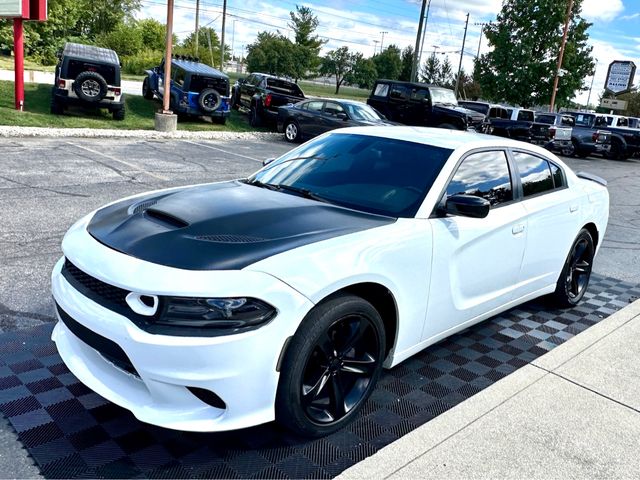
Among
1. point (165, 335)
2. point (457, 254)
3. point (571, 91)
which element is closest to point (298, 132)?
point (457, 254)

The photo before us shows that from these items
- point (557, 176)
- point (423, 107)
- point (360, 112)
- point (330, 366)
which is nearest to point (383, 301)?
point (330, 366)

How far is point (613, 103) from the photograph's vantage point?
140ft

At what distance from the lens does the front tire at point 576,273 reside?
508cm

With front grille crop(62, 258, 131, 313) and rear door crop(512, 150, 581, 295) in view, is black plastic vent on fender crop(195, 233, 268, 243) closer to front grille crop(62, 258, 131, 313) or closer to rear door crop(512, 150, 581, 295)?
front grille crop(62, 258, 131, 313)

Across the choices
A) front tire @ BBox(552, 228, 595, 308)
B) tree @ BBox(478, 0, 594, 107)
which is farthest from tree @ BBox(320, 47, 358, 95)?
front tire @ BBox(552, 228, 595, 308)

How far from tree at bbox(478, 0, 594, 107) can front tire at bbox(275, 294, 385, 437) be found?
37.3 meters

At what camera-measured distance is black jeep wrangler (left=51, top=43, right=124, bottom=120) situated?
15148mm

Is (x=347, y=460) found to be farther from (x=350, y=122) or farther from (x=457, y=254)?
(x=350, y=122)

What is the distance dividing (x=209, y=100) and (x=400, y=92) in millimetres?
7128

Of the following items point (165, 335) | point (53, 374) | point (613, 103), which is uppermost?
point (613, 103)

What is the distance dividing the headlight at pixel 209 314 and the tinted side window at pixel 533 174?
8.81ft

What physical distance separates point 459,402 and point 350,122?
13.2 metres

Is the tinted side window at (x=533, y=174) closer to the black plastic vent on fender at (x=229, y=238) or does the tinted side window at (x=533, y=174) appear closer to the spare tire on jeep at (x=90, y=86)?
the black plastic vent on fender at (x=229, y=238)

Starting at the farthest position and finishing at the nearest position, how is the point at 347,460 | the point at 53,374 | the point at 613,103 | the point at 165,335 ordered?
the point at 613,103 < the point at 53,374 < the point at 347,460 < the point at 165,335
